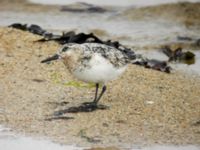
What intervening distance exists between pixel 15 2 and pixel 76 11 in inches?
60.3

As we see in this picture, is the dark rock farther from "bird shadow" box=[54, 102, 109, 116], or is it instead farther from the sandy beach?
"bird shadow" box=[54, 102, 109, 116]

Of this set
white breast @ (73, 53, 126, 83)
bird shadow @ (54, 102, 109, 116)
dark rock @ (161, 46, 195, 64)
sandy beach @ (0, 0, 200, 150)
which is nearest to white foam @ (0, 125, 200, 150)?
sandy beach @ (0, 0, 200, 150)

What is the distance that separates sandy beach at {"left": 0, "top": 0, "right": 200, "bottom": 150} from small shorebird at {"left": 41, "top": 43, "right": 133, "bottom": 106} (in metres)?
0.43

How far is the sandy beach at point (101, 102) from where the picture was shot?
25.1ft

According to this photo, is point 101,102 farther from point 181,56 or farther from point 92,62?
point 181,56

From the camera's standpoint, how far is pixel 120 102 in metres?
8.84

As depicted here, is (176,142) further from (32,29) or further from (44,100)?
(32,29)

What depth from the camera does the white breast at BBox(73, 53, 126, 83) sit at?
824 cm

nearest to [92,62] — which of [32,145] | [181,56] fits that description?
[32,145]

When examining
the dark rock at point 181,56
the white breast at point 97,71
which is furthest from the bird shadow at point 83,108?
the dark rock at point 181,56

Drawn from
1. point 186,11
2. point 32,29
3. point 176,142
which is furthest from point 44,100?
point 186,11

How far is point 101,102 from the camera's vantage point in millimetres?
8922

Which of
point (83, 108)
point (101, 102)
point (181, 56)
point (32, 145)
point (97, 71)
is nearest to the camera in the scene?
point (32, 145)

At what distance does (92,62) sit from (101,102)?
0.83m
